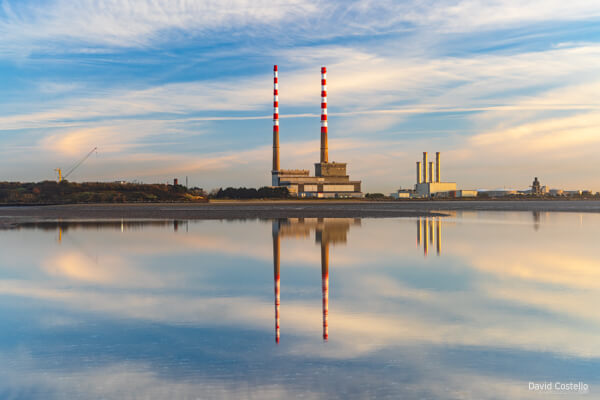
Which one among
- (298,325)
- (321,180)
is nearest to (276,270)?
(298,325)

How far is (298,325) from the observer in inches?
389

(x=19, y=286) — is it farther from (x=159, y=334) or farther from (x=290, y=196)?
(x=290, y=196)

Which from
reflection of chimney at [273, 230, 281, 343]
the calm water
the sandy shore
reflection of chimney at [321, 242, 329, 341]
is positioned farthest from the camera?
the sandy shore

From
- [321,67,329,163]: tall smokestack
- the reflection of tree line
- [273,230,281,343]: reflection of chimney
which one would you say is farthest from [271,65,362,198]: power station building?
[273,230,281,343]: reflection of chimney

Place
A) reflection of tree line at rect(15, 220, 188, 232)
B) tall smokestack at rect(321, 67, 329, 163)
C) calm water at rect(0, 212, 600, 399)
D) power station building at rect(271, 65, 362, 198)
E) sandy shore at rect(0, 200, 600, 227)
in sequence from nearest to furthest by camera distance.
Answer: calm water at rect(0, 212, 600, 399)
reflection of tree line at rect(15, 220, 188, 232)
sandy shore at rect(0, 200, 600, 227)
tall smokestack at rect(321, 67, 329, 163)
power station building at rect(271, 65, 362, 198)

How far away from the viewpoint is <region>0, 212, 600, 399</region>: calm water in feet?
22.6

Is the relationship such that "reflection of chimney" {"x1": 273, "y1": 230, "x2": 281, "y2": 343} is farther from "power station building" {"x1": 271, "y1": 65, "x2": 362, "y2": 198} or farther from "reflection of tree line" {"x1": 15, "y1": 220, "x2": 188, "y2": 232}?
"power station building" {"x1": 271, "y1": 65, "x2": 362, "y2": 198}

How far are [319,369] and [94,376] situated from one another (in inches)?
123

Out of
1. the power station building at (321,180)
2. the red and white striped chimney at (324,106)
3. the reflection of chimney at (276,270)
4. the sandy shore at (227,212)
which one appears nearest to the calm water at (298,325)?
the reflection of chimney at (276,270)

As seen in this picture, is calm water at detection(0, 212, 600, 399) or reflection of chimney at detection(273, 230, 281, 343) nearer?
calm water at detection(0, 212, 600, 399)

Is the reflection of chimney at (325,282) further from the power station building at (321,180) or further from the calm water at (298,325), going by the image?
the power station building at (321,180)

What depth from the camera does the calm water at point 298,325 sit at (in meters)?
6.89

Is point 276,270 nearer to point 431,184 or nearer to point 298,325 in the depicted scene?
point 298,325

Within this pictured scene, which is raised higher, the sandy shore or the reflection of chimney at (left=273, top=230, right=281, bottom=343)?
the sandy shore
